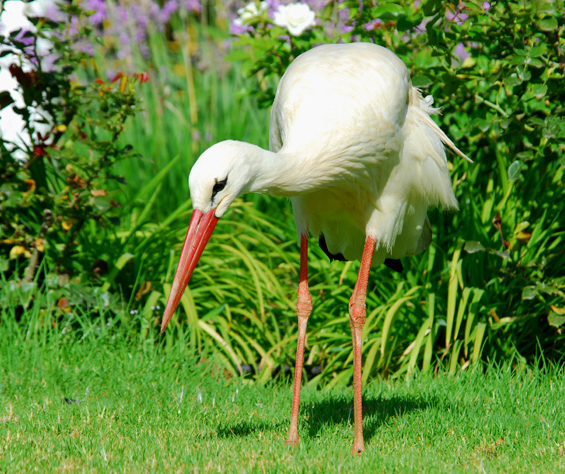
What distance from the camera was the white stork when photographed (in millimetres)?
3029

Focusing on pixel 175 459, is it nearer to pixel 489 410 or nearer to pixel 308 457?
pixel 308 457

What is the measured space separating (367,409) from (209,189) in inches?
69.6

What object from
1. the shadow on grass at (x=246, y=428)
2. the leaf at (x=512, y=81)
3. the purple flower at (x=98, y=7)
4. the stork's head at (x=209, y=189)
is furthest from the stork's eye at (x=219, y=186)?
the purple flower at (x=98, y=7)

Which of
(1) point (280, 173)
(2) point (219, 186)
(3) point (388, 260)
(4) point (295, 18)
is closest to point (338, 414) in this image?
(3) point (388, 260)

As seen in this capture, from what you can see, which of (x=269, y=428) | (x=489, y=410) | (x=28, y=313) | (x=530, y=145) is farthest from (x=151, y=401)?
(x=530, y=145)

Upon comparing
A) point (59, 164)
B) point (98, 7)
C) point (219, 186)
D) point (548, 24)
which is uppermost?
point (548, 24)

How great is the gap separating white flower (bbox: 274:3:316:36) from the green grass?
2255mm

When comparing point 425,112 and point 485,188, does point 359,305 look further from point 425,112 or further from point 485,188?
point 485,188

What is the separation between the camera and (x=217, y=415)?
380cm

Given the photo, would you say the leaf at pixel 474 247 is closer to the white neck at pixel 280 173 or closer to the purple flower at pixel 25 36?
the white neck at pixel 280 173

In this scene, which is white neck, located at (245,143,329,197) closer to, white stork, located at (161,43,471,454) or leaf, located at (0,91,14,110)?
white stork, located at (161,43,471,454)

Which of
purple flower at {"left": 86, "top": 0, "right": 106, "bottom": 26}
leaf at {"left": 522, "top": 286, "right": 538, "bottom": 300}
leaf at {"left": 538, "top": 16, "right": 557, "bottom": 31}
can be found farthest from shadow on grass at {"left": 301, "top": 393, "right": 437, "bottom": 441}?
purple flower at {"left": 86, "top": 0, "right": 106, "bottom": 26}

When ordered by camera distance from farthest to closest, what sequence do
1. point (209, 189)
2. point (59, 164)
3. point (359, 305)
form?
1. point (59, 164)
2. point (359, 305)
3. point (209, 189)

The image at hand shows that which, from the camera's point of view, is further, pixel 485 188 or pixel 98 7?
pixel 98 7
